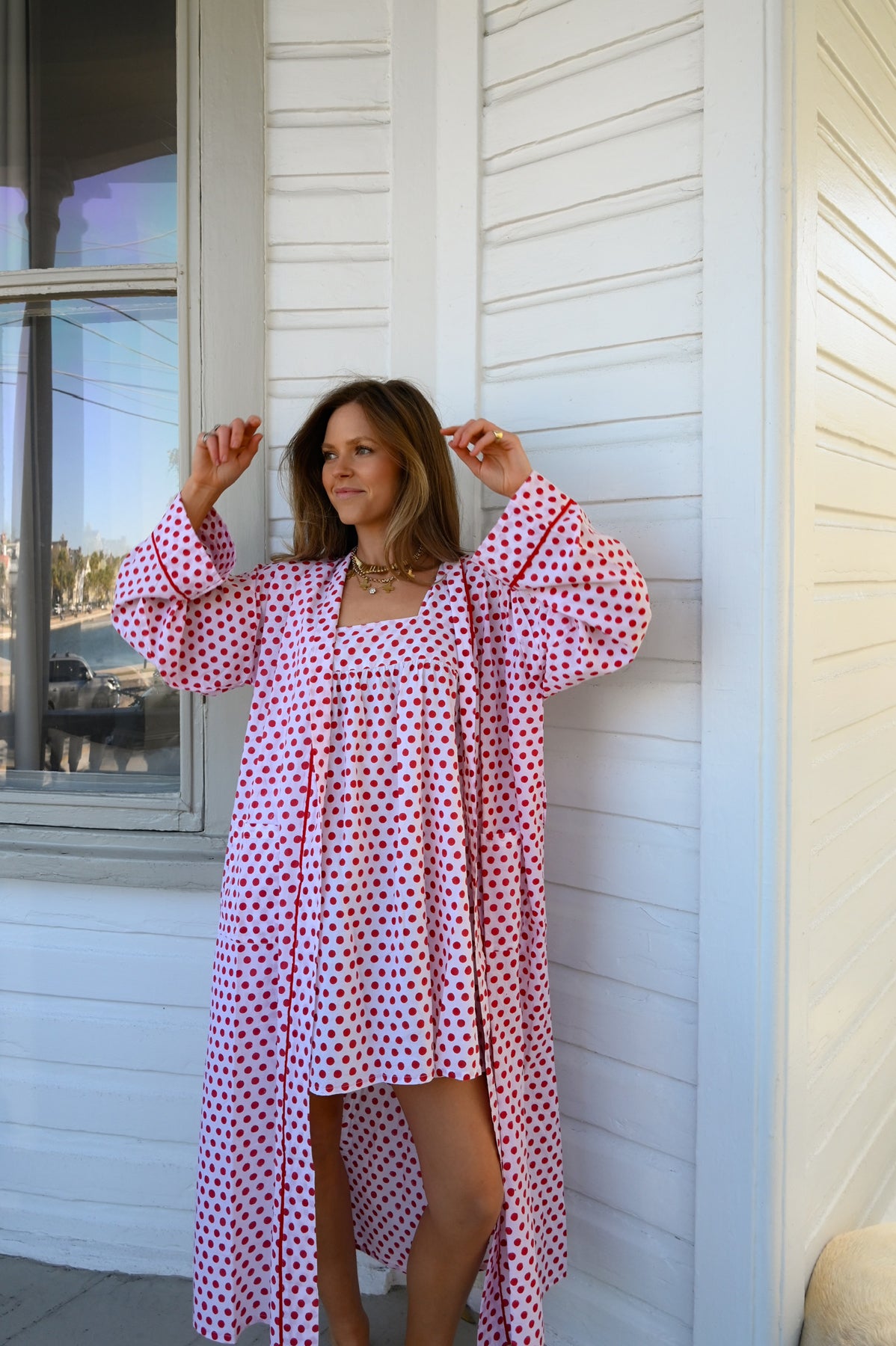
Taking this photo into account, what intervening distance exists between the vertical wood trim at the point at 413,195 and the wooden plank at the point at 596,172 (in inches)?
6.0

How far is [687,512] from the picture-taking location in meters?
1.93

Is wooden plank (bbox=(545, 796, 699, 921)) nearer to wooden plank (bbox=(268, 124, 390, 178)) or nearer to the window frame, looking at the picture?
the window frame

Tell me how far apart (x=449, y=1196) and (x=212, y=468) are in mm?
1361

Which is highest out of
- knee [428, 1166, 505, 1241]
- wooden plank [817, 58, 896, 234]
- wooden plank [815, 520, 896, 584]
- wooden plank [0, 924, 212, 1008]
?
A: wooden plank [817, 58, 896, 234]

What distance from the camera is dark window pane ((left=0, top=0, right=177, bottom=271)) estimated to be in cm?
247

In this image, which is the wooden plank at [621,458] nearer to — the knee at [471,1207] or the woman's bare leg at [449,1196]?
the woman's bare leg at [449,1196]

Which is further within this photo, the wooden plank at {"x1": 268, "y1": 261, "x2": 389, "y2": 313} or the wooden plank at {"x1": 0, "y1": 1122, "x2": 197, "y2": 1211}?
the wooden plank at {"x1": 0, "y1": 1122, "x2": 197, "y2": 1211}

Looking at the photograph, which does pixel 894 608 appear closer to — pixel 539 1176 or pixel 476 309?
pixel 476 309

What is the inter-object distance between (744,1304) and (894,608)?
4.78ft

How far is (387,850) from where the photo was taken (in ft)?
6.05

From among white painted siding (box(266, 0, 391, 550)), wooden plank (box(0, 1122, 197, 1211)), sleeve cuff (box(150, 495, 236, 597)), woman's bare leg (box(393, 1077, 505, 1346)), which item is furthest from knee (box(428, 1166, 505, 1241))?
white painted siding (box(266, 0, 391, 550))

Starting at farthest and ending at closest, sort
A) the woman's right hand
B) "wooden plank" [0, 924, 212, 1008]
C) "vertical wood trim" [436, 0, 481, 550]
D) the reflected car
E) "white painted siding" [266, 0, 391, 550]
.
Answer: the reflected car < "wooden plank" [0, 924, 212, 1008] < "white painted siding" [266, 0, 391, 550] < "vertical wood trim" [436, 0, 481, 550] < the woman's right hand

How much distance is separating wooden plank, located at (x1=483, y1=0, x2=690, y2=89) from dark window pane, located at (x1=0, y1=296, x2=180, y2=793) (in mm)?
927

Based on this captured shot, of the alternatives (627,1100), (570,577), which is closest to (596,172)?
(570,577)
